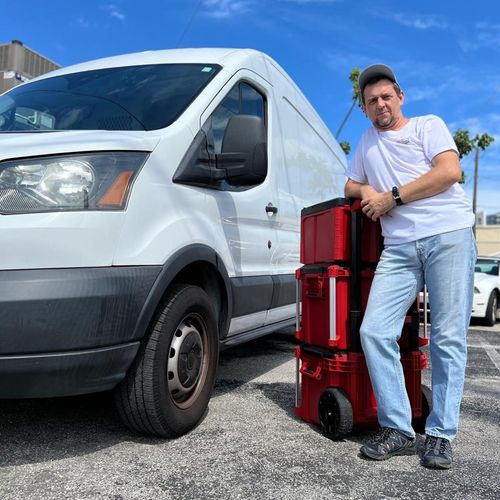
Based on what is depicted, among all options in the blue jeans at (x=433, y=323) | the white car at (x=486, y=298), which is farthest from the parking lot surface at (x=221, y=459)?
the white car at (x=486, y=298)

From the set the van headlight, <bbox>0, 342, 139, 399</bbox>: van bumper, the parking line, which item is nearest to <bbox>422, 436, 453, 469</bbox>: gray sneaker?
<bbox>0, 342, 139, 399</bbox>: van bumper

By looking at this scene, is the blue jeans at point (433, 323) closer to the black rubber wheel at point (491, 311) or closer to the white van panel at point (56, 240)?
the white van panel at point (56, 240)

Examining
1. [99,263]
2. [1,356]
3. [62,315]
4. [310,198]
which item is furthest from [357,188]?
[310,198]

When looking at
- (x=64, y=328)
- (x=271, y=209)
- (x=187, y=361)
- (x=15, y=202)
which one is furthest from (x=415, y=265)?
(x=15, y=202)

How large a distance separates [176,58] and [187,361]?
79.7 inches

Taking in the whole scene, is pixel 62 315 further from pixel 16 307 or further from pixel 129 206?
pixel 129 206

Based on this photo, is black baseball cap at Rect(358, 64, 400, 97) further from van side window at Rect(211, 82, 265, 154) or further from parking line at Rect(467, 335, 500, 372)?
parking line at Rect(467, 335, 500, 372)

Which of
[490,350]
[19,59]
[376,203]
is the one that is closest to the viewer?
[376,203]

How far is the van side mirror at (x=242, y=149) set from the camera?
2.93 metres

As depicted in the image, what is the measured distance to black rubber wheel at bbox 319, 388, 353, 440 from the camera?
8.89ft

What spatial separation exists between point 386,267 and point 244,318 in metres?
1.18

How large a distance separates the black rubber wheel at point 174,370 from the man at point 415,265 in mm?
853

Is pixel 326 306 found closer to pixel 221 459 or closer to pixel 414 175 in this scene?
pixel 414 175

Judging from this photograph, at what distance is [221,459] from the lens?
2.50 m
